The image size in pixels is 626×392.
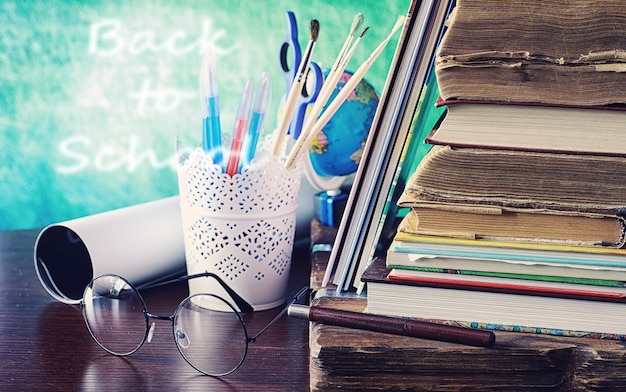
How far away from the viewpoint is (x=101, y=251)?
73 cm

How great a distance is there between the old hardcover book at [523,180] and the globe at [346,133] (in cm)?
42

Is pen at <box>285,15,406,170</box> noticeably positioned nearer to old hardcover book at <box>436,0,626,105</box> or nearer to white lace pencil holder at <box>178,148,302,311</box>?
white lace pencil holder at <box>178,148,302,311</box>

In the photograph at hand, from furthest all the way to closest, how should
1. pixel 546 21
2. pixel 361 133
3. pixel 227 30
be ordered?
pixel 227 30 → pixel 361 133 → pixel 546 21

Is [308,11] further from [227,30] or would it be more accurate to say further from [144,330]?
[144,330]

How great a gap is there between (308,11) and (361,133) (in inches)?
10.7

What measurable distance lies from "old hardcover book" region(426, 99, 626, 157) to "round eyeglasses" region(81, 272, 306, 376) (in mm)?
217

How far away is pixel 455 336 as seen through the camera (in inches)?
19.7

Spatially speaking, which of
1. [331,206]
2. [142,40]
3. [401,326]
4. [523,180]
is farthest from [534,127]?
[142,40]

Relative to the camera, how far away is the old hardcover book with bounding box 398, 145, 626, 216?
0.51 meters

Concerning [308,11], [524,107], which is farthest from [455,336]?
[308,11]

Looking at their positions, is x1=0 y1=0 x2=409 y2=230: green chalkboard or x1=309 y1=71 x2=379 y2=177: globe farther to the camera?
x1=0 y1=0 x2=409 y2=230: green chalkboard

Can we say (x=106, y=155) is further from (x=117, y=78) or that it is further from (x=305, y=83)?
(x=305, y=83)

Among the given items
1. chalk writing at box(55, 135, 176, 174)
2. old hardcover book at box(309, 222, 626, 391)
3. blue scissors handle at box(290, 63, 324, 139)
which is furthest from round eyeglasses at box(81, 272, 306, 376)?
chalk writing at box(55, 135, 176, 174)

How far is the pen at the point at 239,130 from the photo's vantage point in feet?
2.25
